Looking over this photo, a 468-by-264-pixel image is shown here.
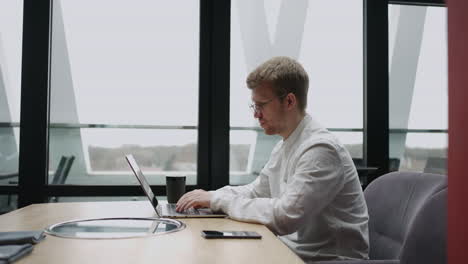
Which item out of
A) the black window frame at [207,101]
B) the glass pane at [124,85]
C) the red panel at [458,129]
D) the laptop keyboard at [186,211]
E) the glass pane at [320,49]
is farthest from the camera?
the glass pane at [320,49]

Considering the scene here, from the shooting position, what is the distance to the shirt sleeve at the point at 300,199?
146 cm

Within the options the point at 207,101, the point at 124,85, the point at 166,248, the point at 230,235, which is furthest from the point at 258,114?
the point at 124,85

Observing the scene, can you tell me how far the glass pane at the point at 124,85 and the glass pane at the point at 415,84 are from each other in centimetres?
140

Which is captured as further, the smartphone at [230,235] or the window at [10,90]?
the window at [10,90]

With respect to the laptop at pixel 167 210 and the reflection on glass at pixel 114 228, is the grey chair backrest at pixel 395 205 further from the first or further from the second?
the reflection on glass at pixel 114 228

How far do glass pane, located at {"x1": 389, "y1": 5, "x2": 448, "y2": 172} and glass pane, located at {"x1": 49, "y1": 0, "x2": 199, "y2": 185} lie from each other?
140 cm

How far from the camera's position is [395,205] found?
167cm

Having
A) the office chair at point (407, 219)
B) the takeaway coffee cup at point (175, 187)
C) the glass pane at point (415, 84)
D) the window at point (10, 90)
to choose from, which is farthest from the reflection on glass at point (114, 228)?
the glass pane at point (415, 84)

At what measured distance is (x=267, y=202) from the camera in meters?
1.51

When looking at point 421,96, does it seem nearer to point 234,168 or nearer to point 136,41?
point 234,168

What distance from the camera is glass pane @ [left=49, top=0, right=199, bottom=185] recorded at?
9.43ft

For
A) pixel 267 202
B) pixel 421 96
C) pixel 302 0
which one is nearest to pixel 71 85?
pixel 302 0

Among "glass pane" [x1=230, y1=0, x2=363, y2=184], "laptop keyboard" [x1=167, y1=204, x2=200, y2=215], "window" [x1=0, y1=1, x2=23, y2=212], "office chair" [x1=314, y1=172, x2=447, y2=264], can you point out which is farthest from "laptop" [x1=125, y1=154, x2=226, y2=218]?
"window" [x1=0, y1=1, x2=23, y2=212]

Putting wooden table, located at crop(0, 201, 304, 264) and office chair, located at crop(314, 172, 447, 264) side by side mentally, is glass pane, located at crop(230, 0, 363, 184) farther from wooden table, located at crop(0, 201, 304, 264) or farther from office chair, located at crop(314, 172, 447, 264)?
wooden table, located at crop(0, 201, 304, 264)
